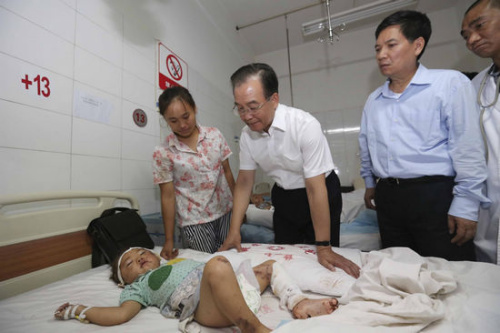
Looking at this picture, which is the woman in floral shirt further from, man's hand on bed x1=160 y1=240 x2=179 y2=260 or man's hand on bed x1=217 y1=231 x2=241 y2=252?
man's hand on bed x1=217 y1=231 x2=241 y2=252

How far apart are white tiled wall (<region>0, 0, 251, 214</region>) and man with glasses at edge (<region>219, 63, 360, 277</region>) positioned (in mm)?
1002

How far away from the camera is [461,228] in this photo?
118 centimetres

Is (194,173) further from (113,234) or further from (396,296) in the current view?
(396,296)

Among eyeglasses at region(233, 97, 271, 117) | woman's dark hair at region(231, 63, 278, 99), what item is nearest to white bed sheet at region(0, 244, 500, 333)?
eyeglasses at region(233, 97, 271, 117)

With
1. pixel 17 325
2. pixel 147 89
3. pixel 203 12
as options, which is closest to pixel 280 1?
pixel 203 12

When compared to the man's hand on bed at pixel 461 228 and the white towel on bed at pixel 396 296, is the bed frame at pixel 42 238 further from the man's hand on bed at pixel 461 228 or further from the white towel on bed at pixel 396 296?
the man's hand on bed at pixel 461 228

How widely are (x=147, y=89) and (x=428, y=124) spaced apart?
2.13 metres

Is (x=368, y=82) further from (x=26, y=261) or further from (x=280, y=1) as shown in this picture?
(x=26, y=261)

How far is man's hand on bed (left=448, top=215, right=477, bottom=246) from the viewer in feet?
3.85

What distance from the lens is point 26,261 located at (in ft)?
3.83

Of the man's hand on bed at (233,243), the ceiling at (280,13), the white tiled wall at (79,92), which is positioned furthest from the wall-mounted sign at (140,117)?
the ceiling at (280,13)

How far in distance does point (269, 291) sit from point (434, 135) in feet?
3.88

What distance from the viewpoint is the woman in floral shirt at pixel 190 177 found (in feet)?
5.18

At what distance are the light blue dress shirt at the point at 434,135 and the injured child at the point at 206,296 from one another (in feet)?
2.81
